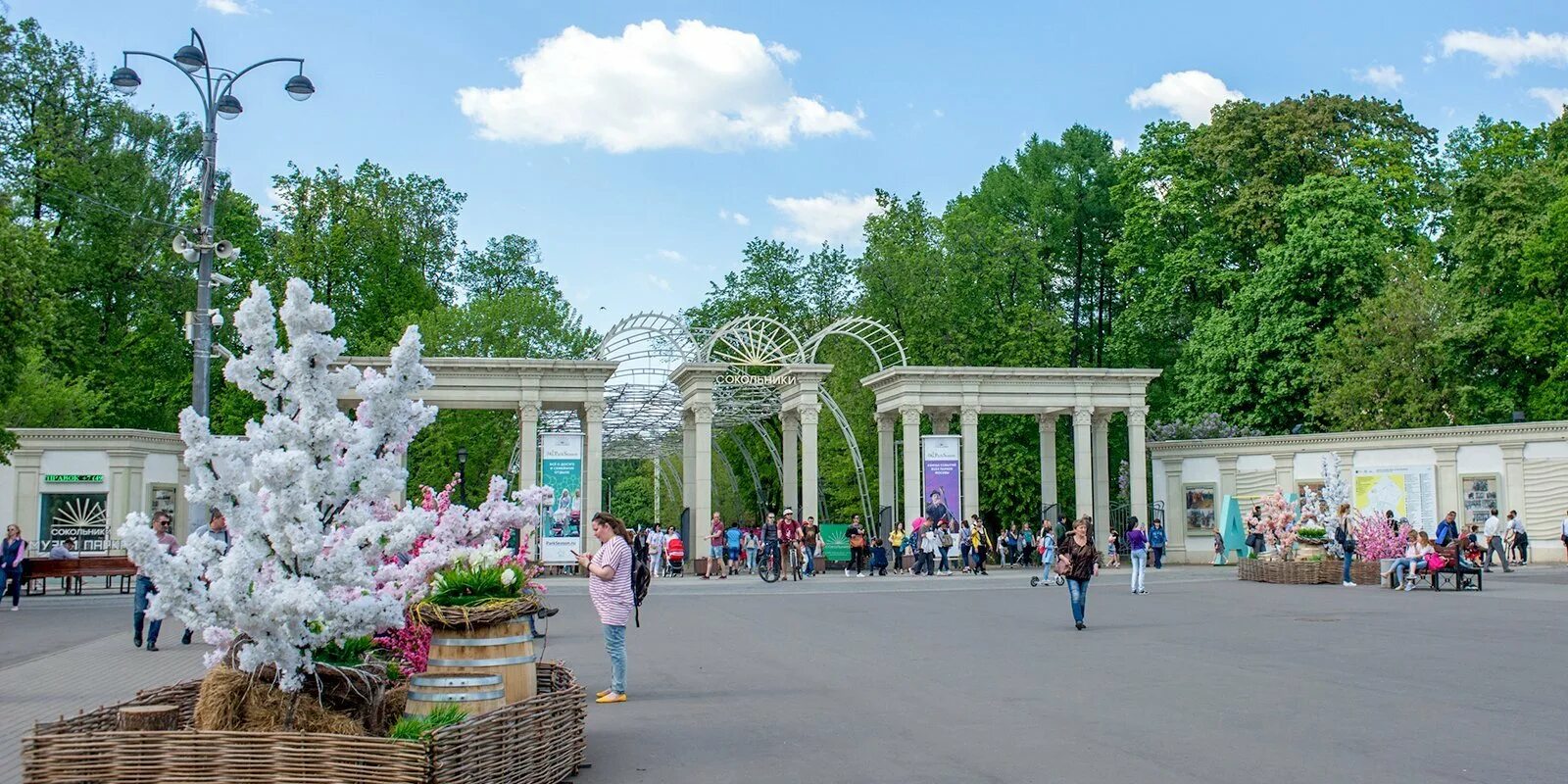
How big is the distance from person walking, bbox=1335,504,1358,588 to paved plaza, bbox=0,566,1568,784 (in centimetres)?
556

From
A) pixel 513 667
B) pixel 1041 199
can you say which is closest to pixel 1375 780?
pixel 513 667

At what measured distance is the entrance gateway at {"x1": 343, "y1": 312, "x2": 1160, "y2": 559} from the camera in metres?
39.9

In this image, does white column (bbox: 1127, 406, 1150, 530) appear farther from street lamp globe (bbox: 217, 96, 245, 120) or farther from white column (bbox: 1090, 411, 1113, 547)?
street lamp globe (bbox: 217, 96, 245, 120)

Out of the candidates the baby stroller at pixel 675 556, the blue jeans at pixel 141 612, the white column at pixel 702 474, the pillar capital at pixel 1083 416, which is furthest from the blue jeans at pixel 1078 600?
the pillar capital at pixel 1083 416

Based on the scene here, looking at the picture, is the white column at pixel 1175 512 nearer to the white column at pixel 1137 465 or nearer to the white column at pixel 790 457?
the white column at pixel 1137 465

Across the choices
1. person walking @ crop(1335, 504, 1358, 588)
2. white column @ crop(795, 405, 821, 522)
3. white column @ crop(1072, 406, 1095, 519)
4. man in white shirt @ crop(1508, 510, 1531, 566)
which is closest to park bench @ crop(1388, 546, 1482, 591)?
person walking @ crop(1335, 504, 1358, 588)

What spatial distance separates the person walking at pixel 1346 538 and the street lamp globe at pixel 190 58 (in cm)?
2441

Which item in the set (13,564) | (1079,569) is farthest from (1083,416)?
(13,564)

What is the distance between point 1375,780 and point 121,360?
47998mm

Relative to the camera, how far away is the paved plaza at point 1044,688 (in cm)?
874

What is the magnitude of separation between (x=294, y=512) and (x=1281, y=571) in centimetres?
2753

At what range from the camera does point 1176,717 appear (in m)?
10.5

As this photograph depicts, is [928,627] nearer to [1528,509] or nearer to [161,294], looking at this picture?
[1528,509]

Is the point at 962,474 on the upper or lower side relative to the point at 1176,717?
upper
